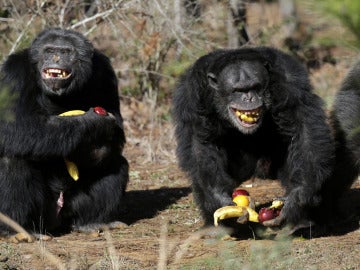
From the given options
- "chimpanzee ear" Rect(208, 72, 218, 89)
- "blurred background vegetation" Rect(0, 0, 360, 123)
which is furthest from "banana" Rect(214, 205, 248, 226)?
"blurred background vegetation" Rect(0, 0, 360, 123)

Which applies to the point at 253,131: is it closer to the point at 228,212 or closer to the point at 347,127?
the point at 228,212

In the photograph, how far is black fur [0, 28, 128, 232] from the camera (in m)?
8.29

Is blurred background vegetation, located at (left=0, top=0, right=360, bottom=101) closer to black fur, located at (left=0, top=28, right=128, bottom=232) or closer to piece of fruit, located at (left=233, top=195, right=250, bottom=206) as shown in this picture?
black fur, located at (left=0, top=28, right=128, bottom=232)

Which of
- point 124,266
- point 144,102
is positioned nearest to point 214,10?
point 144,102

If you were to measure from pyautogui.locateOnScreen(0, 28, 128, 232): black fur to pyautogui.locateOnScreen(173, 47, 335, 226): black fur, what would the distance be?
1.17m

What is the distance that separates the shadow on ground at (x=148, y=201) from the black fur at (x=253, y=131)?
1.87 metres

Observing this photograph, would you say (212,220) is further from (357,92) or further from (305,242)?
(357,92)

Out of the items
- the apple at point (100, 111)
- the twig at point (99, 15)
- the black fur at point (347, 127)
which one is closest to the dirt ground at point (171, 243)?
the black fur at point (347, 127)

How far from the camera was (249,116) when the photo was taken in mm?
7809

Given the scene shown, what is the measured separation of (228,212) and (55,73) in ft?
9.01

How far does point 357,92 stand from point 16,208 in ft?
13.2

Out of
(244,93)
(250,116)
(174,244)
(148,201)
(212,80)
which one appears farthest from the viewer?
(148,201)

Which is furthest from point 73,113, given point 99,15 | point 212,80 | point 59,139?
point 99,15

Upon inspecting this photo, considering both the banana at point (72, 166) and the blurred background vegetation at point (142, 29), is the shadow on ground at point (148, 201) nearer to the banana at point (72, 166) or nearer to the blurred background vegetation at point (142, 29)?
the banana at point (72, 166)
